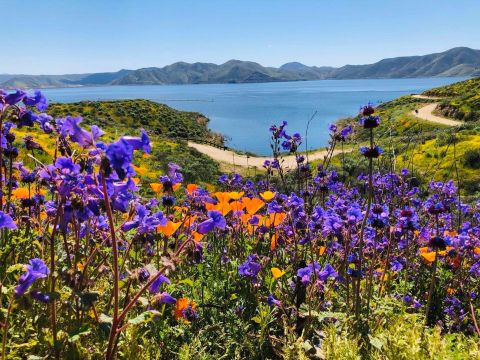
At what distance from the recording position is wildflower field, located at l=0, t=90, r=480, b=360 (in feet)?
6.47

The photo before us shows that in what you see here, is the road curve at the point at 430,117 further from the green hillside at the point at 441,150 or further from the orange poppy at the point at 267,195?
the orange poppy at the point at 267,195

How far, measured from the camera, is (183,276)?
4184mm

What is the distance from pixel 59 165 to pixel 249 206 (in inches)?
105

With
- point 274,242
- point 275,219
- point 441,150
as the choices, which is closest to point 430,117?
point 441,150

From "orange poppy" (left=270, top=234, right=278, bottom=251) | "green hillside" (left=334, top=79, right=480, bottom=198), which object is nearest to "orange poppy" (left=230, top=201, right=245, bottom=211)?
"orange poppy" (left=270, top=234, right=278, bottom=251)

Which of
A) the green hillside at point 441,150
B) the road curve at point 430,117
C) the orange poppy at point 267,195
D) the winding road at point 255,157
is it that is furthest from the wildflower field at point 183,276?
the road curve at point 430,117

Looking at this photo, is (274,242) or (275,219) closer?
(274,242)

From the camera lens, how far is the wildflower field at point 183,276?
6.47ft

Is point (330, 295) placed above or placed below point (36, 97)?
below

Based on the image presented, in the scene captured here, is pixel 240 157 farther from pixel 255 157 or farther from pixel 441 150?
pixel 441 150

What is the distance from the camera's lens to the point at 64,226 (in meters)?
2.06

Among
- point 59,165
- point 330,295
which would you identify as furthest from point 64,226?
point 330,295

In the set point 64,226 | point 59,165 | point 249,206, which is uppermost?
point 59,165

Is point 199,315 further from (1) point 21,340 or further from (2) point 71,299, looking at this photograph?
(2) point 71,299
